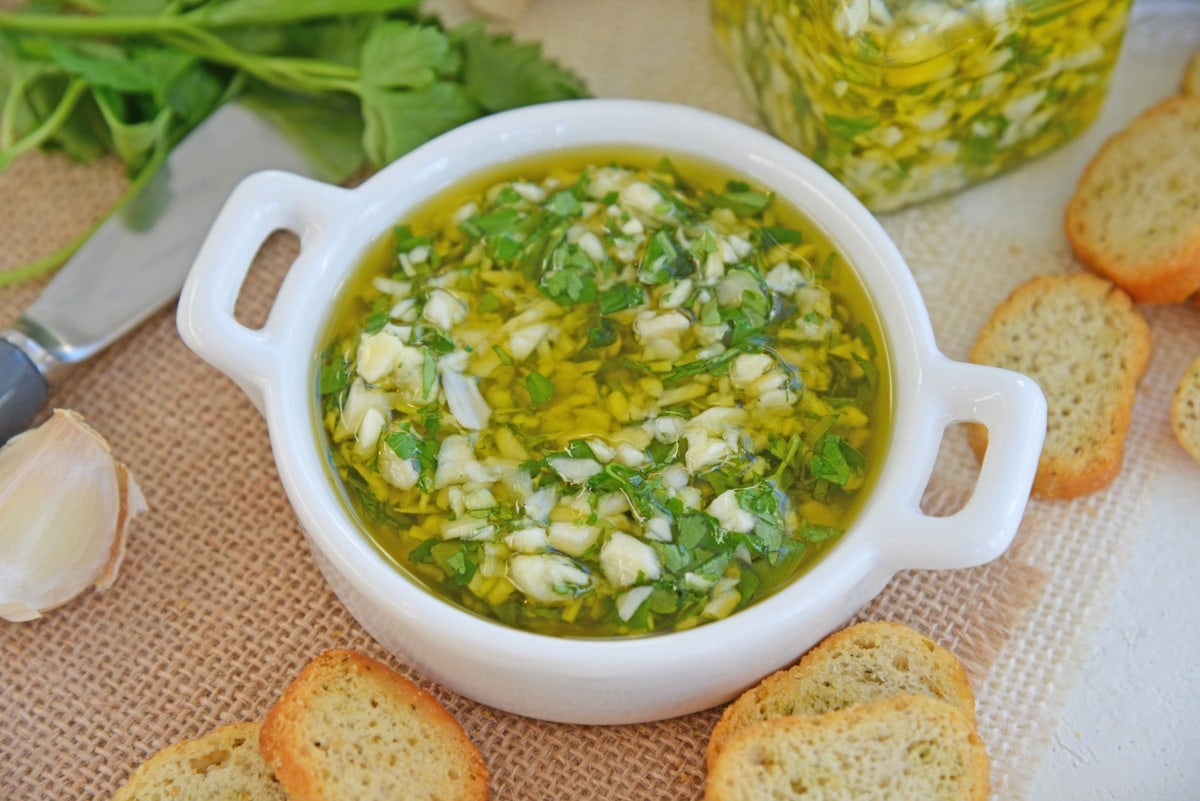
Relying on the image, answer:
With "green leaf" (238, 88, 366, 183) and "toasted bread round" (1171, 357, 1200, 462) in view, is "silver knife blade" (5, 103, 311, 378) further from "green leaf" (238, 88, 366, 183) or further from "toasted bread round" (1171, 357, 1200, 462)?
"toasted bread round" (1171, 357, 1200, 462)

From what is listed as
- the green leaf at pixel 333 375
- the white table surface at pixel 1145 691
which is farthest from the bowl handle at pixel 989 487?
the green leaf at pixel 333 375

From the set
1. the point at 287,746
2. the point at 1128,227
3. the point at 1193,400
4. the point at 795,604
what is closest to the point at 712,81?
the point at 1128,227

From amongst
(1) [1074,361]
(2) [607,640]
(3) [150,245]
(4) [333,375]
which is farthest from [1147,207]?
(3) [150,245]

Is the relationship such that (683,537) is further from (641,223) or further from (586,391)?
(641,223)

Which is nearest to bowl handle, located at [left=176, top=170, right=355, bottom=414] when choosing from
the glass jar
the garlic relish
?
the garlic relish

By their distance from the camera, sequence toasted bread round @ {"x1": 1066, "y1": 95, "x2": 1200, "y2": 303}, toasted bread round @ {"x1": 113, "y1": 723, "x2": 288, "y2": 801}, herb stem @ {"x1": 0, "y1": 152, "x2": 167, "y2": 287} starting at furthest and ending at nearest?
1. herb stem @ {"x1": 0, "y1": 152, "x2": 167, "y2": 287}
2. toasted bread round @ {"x1": 1066, "y1": 95, "x2": 1200, "y2": 303}
3. toasted bread round @ {"x1": 113, "y1": 723, "x2": 288, "y2": 801}

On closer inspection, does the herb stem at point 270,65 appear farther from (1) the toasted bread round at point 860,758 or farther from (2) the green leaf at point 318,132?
(1) the toasted bread round at point 860,758
